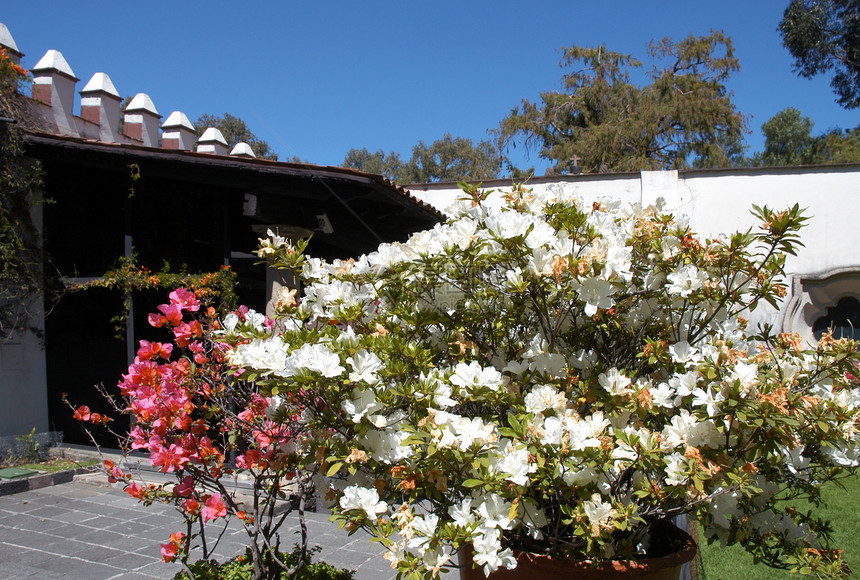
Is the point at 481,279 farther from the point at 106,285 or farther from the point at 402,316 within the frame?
the point at 106,285

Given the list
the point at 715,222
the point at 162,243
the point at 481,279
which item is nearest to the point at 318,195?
the point at 162,243

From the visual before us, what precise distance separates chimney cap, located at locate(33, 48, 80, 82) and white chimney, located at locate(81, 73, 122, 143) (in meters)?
0.80

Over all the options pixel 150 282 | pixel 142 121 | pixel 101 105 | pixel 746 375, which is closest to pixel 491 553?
pixel 746 375

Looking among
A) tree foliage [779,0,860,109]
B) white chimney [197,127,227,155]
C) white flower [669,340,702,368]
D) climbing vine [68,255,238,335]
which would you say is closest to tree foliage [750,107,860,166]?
tree foliage [779,0,860,109]

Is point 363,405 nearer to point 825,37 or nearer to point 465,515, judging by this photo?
point 465,515

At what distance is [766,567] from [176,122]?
33.3ft

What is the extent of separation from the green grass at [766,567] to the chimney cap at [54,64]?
8.57m

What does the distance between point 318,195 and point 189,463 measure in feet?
11.6

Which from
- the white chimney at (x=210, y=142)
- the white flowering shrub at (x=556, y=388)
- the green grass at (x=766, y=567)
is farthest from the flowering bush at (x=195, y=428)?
the white chimney at (x=210, y=142)

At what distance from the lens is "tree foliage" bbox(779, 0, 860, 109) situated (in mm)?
19328

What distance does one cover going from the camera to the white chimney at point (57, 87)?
7777 mm

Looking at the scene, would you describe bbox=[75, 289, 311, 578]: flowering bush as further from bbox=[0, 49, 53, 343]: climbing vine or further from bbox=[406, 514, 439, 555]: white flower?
bbox=[0, 49, 53, 343]: climbing vine

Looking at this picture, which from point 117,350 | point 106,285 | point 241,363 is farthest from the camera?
point 117,350

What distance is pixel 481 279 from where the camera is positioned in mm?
2191
